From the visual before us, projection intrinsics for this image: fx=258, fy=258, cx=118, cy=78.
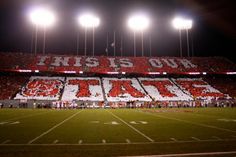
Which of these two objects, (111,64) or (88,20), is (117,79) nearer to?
(111,64)

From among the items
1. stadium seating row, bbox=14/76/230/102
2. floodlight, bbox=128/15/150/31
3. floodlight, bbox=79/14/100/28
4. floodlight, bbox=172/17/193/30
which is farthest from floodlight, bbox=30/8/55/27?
floodlight, bbox=172/17/193/30

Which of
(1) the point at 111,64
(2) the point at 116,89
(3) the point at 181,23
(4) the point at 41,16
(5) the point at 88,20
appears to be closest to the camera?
(4) the point at 41,16

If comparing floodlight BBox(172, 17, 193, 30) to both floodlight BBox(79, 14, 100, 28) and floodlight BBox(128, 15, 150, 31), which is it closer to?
floodlight BBox(128, 15, 150, 31)

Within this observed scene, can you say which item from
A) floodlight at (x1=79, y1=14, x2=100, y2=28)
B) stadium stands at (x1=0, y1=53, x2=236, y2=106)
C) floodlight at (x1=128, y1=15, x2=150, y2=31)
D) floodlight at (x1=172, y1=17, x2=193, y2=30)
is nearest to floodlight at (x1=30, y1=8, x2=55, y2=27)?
floodlight at (x1=79, y1=14, x2=100, y2=28)

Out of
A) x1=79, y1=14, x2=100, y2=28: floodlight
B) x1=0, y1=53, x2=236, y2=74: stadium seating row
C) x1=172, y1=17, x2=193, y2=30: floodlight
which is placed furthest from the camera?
x1=0, y1=53, x2=236, y2=74: stadium seating row

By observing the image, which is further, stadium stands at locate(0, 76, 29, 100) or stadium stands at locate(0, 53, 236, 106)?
stadium stands at locate(0, 53, 236, 106)

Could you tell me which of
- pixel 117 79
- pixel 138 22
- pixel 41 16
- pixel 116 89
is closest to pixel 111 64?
pixel 117 79

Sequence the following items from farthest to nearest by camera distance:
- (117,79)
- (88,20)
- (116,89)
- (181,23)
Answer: (117,79)
(181,23)
(88,20)
(116,89)

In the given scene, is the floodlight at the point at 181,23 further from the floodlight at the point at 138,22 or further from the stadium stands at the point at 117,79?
the stadium stands at the point at 117,79

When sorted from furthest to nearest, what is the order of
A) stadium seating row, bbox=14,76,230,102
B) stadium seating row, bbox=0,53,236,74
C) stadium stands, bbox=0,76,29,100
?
1. stadium seating row, bbox=0,53,236,74
2. stadium seating row, bbox=14,76,230,102
3. stadium stands, bbox=0,76,29,100

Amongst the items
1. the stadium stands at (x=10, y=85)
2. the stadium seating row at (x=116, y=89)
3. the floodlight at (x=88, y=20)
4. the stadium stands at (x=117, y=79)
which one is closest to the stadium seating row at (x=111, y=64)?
the stadium stands at (x=117, y=79)

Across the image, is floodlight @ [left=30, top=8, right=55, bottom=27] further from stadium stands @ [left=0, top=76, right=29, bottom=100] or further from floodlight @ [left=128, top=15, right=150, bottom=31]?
floodlight @ [left=128, top=15, right=150, bottom=31]

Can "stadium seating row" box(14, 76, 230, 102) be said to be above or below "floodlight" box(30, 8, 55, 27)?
below

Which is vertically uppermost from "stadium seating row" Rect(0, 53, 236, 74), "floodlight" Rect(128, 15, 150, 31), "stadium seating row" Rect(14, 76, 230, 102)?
"floodlight" Rect(128, 15, 150, 31)
